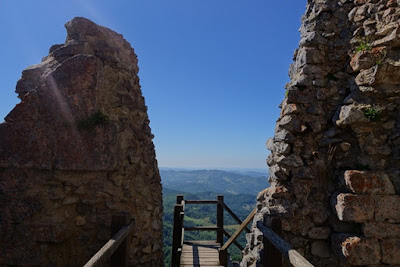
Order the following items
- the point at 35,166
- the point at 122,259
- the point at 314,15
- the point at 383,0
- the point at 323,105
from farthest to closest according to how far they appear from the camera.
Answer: the point at 314,15 → the point at 323,105 → the point at 383,0 → the point at 35,166 → the point at 122,259

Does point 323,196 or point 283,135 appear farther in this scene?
point 283,135

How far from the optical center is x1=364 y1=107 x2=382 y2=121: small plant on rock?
3221 millimetres

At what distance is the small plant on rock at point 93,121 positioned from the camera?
3.42 metres

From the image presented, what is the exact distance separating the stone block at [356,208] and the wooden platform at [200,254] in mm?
3029

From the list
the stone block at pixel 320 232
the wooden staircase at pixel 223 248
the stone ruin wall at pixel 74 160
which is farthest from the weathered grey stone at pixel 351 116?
the stone ruin wall at pixel 74 160

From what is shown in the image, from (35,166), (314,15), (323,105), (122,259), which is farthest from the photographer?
(314,15)

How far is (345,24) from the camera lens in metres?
3.75

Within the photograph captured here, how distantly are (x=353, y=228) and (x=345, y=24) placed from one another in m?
3.03

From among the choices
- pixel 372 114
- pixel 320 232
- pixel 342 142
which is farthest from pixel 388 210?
pixel 372 114

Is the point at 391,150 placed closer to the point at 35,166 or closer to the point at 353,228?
the point at 353,228

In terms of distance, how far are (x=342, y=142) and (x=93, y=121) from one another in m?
3.59

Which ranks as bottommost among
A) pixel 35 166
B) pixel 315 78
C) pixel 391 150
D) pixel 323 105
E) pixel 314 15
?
pixel 35 166

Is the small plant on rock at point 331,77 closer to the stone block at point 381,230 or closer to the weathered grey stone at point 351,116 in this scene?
the weathered grey stone at point 351,116

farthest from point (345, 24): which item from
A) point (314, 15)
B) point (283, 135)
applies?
point (283, 135)
